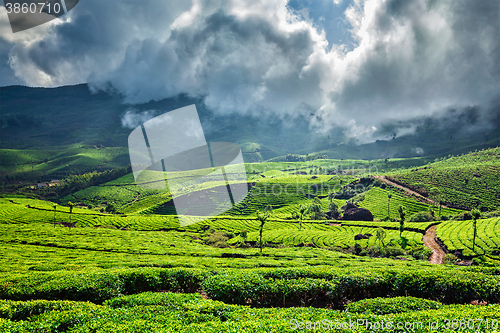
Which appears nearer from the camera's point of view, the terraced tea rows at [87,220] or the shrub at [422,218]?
the terraced tea rows at [87,220]

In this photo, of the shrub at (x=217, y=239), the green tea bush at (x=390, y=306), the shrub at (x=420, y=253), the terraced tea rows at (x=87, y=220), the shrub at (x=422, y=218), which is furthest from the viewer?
the shrub at (x=422, y=218)

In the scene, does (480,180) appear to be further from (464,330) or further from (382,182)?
(464,330)

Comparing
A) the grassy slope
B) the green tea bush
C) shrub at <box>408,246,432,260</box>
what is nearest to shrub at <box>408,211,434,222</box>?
the grassy slope

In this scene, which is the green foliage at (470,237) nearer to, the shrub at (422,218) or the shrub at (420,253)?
the shrub at (420,253)

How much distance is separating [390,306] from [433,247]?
54.5m

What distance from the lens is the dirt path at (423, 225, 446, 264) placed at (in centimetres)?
4457

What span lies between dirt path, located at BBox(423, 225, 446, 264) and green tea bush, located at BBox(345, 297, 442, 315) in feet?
130

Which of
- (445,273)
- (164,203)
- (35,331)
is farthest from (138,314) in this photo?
(164,203)

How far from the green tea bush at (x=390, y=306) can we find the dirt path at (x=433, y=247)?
130ft

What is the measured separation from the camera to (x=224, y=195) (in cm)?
14125

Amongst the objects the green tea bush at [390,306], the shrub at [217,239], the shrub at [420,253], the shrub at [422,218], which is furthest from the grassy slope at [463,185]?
the green tea bush at [390,306]

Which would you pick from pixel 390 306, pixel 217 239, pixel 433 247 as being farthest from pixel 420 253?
pixel 217 239

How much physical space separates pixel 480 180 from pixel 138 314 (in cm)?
19077

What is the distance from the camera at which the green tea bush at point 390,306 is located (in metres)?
12.5
